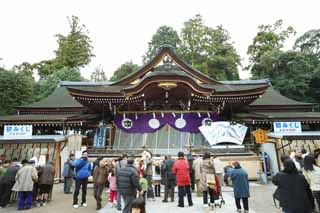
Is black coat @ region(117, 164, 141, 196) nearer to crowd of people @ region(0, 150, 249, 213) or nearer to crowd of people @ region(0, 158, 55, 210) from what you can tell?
crowd of people @ region(0, 150, 249, 213)

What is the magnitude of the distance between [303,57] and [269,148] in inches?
799

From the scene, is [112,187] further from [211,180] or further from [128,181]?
[211,180]

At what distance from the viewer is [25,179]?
653 cm

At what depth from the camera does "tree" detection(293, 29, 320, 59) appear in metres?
32.3

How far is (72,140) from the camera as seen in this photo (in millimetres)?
11703

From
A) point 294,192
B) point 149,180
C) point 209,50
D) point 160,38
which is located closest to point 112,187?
point 149,180

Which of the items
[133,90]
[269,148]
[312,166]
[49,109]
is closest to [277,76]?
[269,148]

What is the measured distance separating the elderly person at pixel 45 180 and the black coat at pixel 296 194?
6.05 meters

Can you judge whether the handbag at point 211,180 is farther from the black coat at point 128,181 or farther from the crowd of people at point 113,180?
the black coat at point 128,181

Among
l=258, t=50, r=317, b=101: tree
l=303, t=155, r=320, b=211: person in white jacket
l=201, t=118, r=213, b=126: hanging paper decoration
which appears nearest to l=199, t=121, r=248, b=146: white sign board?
l=201, t=118, r=213, b=126: hanging paper decoration

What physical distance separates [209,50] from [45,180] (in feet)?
110

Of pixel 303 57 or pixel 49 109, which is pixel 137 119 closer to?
pixel 49 109

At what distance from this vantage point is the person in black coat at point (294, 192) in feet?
11.7

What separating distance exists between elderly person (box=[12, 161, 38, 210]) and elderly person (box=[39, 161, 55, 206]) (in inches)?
9.8
